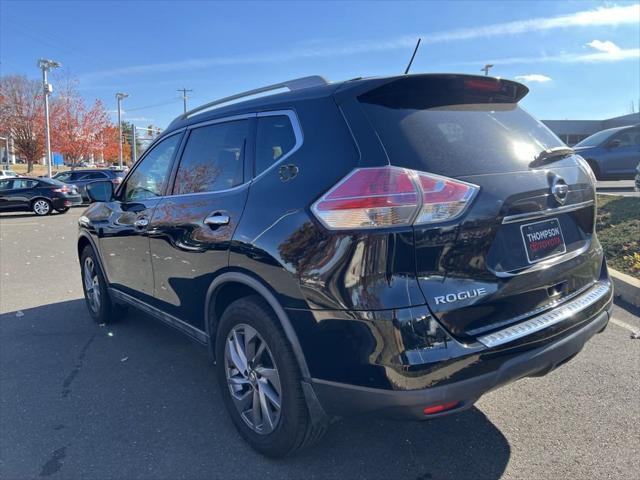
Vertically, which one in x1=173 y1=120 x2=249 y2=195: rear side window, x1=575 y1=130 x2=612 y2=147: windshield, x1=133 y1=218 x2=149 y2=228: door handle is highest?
x1=575 y1=130 x2=612 y2=147: windshield

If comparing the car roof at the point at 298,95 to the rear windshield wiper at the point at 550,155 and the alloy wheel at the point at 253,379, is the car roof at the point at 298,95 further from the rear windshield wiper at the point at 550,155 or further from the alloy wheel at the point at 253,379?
the alloy wheel at the point at 253,379

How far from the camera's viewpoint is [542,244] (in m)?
2.47

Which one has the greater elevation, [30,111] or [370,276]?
[30,111]

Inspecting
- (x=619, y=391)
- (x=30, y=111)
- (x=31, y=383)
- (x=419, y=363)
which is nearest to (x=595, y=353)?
(x=619, y=391)

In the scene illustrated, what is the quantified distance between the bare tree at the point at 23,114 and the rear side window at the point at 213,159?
47.4 meters

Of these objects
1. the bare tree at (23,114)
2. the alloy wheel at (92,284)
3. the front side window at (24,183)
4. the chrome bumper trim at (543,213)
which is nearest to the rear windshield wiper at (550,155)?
the chrome bumper trim at (543,213)

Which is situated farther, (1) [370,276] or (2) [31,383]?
(2) [31,383]

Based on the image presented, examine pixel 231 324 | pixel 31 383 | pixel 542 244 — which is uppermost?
pixel 542 244

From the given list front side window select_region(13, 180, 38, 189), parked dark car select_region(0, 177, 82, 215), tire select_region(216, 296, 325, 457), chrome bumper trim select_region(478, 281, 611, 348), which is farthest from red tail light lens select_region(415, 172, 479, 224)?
front side window select_region(13, 180, 38, 189)

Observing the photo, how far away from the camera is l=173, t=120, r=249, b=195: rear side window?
3.02 meters

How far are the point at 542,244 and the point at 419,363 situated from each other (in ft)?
3.11

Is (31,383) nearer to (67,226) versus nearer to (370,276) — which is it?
(370,276)

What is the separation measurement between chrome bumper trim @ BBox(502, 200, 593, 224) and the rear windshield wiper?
0.25 metres

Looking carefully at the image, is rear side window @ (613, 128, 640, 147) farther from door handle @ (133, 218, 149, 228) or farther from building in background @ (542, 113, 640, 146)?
building in background @ (542, 113, 640, 146)
